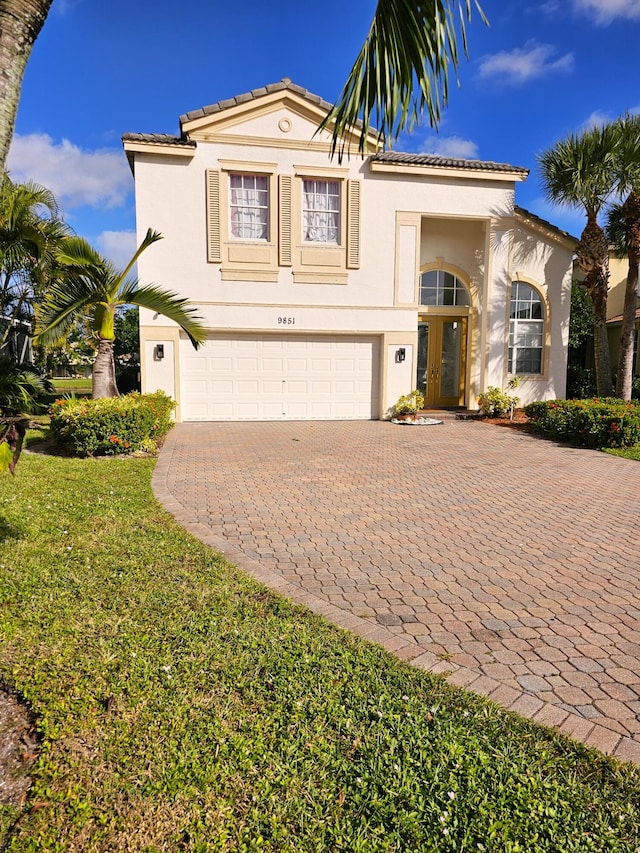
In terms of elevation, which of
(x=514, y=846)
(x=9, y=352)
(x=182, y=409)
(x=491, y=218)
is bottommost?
(x=514, y=846)

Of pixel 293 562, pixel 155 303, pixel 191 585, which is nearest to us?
pixel 191 585

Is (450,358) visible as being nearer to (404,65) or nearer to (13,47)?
(404,65)

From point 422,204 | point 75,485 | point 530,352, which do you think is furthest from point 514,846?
point 530,352

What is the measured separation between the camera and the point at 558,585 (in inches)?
179

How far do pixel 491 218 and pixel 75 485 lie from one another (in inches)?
569

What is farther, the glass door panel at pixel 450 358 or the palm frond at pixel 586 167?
the glass door panel at pixel 450 358

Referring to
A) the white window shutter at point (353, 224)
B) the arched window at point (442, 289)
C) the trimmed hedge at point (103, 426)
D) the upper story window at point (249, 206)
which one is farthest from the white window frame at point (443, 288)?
the trimmed hedge at point (103, 426)

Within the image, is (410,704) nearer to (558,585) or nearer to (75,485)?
(558,585)

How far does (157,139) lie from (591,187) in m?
11.8

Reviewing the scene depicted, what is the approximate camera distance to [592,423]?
37.7 feet

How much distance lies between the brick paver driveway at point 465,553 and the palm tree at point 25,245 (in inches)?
272

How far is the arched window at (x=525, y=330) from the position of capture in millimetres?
17344

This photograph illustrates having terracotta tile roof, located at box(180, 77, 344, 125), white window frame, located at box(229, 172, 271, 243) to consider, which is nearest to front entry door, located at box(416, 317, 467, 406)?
white window frame, located at box(229, 172, 271, 243)

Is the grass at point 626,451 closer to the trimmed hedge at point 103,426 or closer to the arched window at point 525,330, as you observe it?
the arched window at point 525,330
